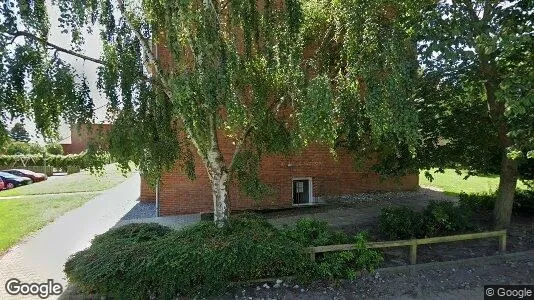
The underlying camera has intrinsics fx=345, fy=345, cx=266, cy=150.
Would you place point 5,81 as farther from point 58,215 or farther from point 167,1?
point 58,215

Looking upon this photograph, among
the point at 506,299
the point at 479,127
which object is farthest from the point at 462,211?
the point at 506,299

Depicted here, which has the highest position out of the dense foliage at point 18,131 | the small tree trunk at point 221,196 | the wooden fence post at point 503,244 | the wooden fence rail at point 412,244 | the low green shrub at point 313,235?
the dense foliage at point 18,131

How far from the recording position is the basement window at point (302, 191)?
1196 cm

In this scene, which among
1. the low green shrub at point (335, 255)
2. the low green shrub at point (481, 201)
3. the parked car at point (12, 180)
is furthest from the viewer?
the parked car at point (12, 180)

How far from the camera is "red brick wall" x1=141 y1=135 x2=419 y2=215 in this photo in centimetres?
1096

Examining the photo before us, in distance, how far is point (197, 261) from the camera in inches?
207

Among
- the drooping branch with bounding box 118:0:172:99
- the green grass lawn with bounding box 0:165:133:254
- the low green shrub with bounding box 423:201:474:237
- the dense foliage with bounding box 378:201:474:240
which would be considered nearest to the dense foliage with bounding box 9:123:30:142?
the green grass lawn with bounding box 0:165:133:254

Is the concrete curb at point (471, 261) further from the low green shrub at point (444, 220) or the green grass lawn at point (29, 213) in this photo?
the green grass lawn at point (29, 213)

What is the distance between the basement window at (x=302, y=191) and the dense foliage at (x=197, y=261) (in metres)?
5.66

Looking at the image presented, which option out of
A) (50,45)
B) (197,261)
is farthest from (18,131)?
(197,261)

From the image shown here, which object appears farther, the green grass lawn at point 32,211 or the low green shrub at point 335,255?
the green grass lawn at point 32,211

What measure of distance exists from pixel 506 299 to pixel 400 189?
8282 mm

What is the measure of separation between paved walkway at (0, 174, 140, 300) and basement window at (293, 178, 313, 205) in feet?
19.2

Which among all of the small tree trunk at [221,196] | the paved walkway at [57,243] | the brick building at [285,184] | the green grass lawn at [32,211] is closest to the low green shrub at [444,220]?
the brick building at [285,184]
